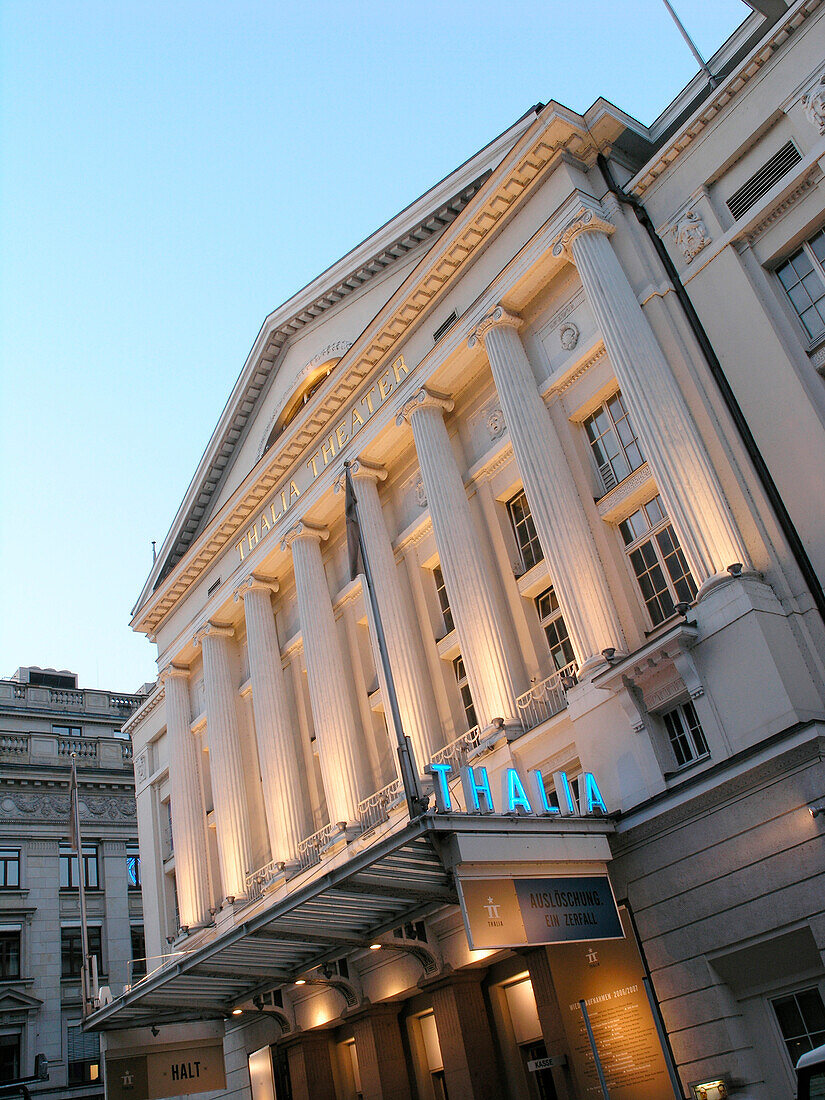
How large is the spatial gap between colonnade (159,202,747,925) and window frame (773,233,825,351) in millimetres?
2610

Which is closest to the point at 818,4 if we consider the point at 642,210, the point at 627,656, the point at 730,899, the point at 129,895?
the point at 642,210

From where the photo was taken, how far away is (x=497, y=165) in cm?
2430

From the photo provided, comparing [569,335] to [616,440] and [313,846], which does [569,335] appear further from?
[313,846]

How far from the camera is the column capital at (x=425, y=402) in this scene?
25.7 metres

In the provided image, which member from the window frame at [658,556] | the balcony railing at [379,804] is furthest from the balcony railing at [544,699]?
the balcony railing at [379,804]

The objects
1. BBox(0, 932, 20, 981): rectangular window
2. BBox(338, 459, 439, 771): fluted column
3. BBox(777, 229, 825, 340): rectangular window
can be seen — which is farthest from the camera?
BBox(0, 932, 20, 981): rectangular window

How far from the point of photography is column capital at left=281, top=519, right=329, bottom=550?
30203mm

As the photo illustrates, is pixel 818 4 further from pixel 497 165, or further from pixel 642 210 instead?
pixel 497 165

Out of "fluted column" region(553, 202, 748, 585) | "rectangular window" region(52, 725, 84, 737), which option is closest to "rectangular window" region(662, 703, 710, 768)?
"fluted column" region(553, 202, 748, 585)

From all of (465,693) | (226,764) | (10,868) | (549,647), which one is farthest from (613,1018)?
(10,868)

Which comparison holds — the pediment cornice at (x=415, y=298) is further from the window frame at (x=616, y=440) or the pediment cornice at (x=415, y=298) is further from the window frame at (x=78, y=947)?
the window frame at (x=78, y=947)

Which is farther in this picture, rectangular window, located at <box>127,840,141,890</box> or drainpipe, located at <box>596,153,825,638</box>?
rectangular window, located at <box>127,840,141,890</box>

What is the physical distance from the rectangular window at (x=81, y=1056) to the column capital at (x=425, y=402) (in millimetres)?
30405

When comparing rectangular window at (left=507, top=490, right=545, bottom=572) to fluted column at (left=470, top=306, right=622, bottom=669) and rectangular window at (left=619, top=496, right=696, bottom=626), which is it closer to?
fluted column at (left=470, top=306, right=622, bottom=669)
